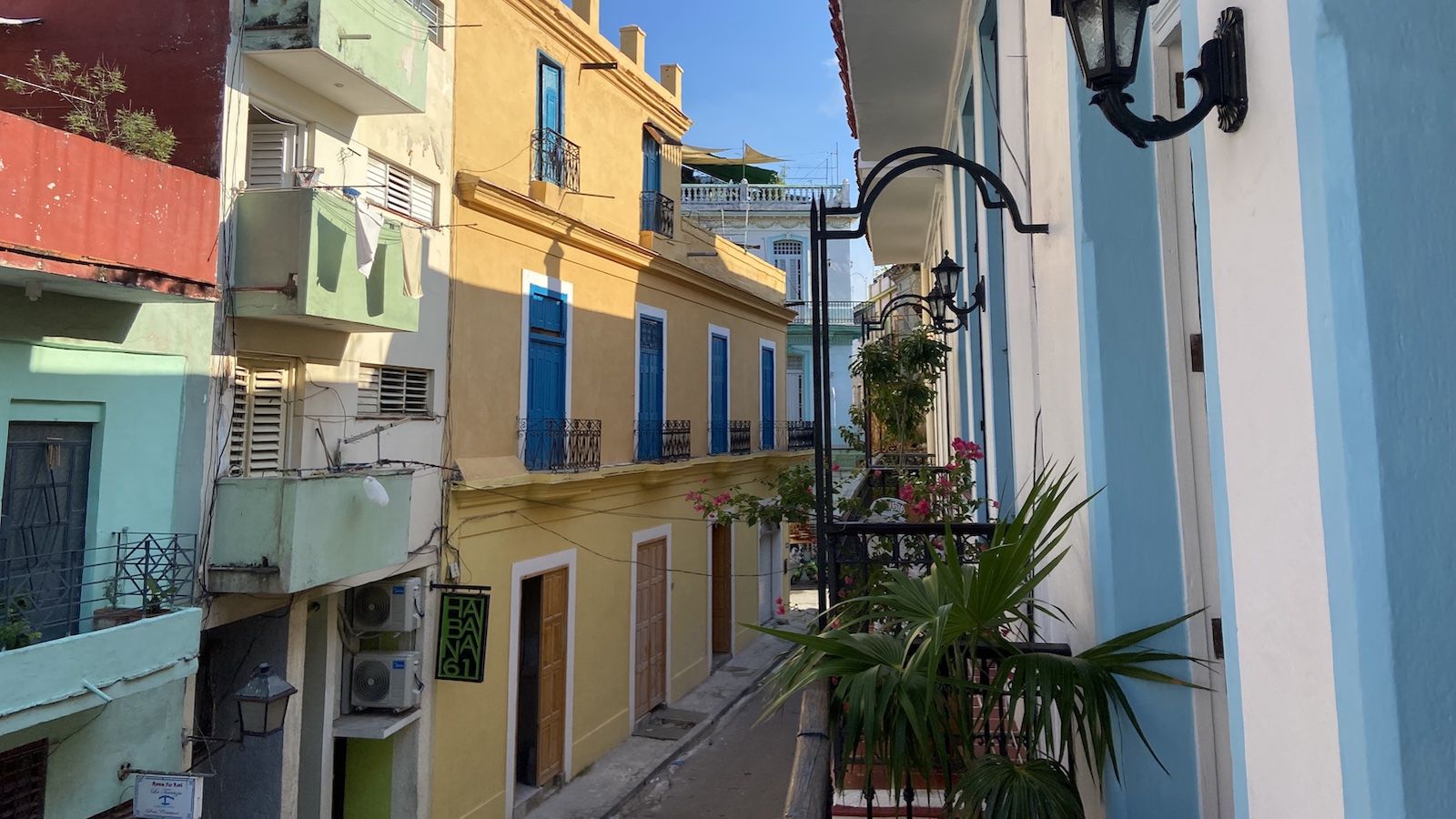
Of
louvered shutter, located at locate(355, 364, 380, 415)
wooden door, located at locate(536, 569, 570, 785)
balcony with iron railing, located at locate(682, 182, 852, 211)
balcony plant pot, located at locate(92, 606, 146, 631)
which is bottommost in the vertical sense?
wooden door, located at locate(536, 569, 570, 785)

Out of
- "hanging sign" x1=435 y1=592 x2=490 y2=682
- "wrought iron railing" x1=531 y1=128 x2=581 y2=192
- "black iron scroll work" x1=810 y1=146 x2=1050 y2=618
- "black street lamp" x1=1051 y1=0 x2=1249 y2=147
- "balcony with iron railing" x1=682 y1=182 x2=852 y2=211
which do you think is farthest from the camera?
"balcony with iron railing" x1=682 y1=182 x2=852 y2=211

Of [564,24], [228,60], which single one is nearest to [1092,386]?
[228,60]

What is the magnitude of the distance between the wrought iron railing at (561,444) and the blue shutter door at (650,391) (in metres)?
1.58

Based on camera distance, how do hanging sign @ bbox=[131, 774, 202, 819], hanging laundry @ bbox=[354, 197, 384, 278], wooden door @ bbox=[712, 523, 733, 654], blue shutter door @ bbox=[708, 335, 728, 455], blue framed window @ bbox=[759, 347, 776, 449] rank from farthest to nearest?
blue framed window @ bbox=[759, 347, 776, 449] → wooden door @ bbox=[712, 523, 733, 654] → blue shutter door @ bbox=[708, 335, 728, 455] → hanging laundry @ bbox=[354, 197, 384, 278] → hanging sign @ bbox=[131, 774, 202, 819]

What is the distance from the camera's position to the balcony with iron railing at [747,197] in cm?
2730

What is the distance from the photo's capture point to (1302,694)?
1.56m

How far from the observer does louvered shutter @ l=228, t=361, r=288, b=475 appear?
759 cm

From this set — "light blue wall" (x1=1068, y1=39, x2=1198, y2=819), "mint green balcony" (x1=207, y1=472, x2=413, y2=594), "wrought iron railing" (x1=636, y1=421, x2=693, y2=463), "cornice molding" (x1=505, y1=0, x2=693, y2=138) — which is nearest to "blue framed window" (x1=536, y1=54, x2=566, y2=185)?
"cornice molding" (x1=505, y1=0, x2=693, y2=138)

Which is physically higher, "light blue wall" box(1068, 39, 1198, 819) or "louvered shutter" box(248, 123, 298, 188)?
"louvered shutter" box(248, 123, 298, 188)

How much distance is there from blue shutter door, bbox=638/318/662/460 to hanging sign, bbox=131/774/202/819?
27.1 feet

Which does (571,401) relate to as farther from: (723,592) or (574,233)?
(723,592)

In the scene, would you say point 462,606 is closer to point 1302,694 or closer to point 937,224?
point 937,224

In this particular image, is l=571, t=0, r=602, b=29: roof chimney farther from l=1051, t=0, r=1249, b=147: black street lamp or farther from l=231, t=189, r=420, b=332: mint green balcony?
l=1051, t=0, r=1249, b=147: black street lamp

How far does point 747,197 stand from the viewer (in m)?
27.3
